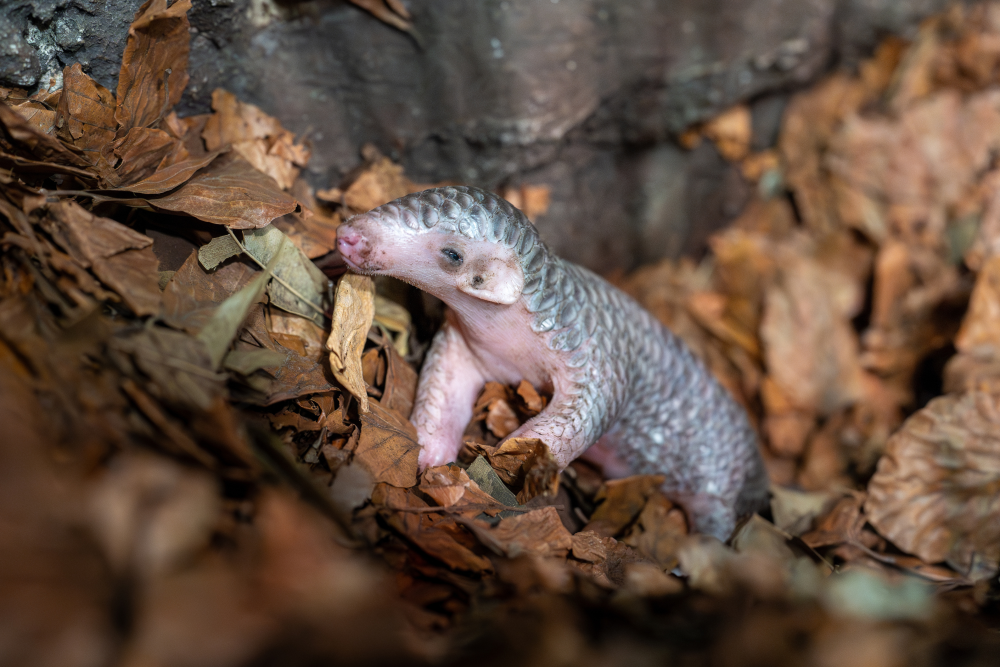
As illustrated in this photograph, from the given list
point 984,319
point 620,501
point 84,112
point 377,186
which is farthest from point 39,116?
point 984,319

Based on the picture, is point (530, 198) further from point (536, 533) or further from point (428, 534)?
point (428, 534)

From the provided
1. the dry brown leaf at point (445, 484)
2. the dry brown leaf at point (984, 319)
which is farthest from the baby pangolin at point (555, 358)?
the dry brown leaf at point (984, 319)

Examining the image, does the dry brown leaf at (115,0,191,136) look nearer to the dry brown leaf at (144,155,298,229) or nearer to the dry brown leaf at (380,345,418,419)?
the dry brown leaf at (144,155,298,229)

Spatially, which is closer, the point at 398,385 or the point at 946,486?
the point at 398,385

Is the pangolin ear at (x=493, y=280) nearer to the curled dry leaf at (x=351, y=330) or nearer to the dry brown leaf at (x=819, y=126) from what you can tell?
the curled dry leaf at (x=351, y=330)

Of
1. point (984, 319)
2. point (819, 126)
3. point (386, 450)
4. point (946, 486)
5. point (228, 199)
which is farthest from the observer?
point (819, 126)

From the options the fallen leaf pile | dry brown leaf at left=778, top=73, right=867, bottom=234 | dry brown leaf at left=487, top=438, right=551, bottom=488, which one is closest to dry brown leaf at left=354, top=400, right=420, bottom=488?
the fallen leaf pile

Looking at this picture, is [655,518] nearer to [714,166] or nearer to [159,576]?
[159,576]
